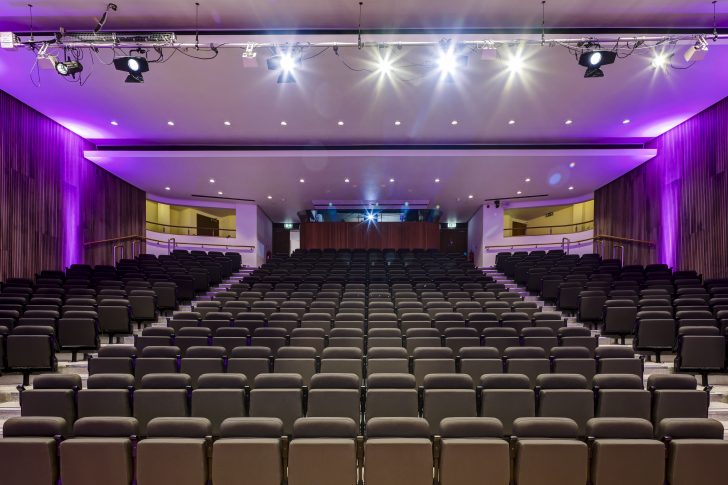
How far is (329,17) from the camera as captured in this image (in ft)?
22.9

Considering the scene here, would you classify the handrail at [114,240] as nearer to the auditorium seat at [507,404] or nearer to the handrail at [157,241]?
the handrail at [157,241]

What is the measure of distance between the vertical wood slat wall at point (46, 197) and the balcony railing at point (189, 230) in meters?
3.71

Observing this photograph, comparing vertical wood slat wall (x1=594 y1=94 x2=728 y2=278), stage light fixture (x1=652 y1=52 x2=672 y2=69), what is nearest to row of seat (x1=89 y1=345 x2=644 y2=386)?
stage light fixture (x1=652 y1=52 x2=672 y2=69)

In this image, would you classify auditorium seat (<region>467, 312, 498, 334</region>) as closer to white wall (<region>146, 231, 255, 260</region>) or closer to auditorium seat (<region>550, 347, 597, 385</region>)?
auditorium seat (<region>550, 347, 597, 385</region>)

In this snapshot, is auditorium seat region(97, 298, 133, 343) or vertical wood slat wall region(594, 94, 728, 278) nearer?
auditorium seat region(97, 298, 133, 343)

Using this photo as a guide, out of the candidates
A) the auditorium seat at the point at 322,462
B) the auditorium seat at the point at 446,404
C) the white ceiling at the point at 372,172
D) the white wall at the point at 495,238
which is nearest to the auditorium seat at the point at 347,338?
the auditorium seat at the point at 446,404

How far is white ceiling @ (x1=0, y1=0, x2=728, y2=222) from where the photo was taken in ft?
22.7

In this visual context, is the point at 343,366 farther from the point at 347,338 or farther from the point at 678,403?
the point at 678,403

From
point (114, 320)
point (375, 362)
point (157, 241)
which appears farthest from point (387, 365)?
point (157, 241)

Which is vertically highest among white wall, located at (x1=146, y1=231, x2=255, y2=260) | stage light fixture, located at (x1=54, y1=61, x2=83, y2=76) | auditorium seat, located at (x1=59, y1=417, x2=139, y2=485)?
stage light fixture, located at (x1=54, y1=61, x2=83, y2=76)

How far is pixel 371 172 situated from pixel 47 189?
7415 millimetres

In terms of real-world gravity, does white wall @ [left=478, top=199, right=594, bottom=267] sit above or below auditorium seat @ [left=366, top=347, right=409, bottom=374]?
above

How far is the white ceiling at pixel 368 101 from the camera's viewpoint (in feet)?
22.7

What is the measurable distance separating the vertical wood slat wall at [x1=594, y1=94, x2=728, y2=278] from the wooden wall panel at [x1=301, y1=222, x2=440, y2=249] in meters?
7.55
